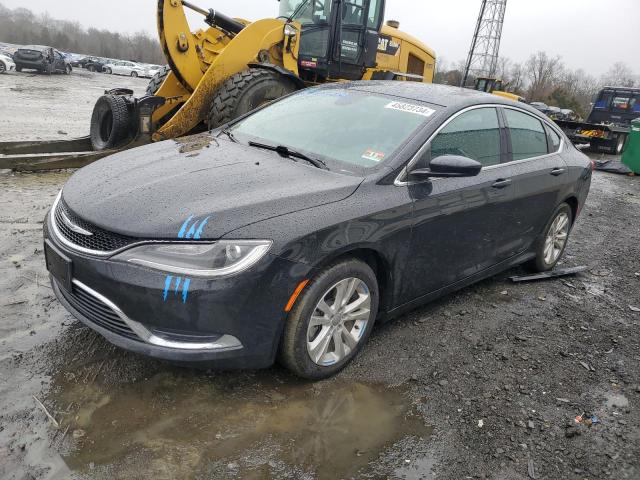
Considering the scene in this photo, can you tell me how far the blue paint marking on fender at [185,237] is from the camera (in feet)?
7.88

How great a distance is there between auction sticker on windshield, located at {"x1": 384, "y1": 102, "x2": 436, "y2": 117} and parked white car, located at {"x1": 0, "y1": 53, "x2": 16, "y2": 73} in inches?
1287

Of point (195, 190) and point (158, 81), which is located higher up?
point (158, 81)

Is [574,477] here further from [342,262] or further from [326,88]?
[326,88]

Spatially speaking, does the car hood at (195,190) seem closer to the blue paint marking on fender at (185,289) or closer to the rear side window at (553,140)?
the blue paint marking on fender at (185,289)

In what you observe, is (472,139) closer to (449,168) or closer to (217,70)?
(449,168)

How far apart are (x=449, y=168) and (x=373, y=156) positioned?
0.47 m

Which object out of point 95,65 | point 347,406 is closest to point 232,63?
point 347,406

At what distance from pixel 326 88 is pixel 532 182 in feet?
6.07

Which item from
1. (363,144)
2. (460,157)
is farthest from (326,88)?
(460,157)

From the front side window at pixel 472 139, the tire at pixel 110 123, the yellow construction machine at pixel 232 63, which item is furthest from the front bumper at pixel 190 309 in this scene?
the tire at pixel 110 123

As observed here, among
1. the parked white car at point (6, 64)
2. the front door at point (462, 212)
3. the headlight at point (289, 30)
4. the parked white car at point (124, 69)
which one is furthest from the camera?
the parked white car at point (124, 69)

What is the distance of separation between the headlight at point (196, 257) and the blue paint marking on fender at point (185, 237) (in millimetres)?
43

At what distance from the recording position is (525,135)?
4332mm

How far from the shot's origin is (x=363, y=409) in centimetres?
281
